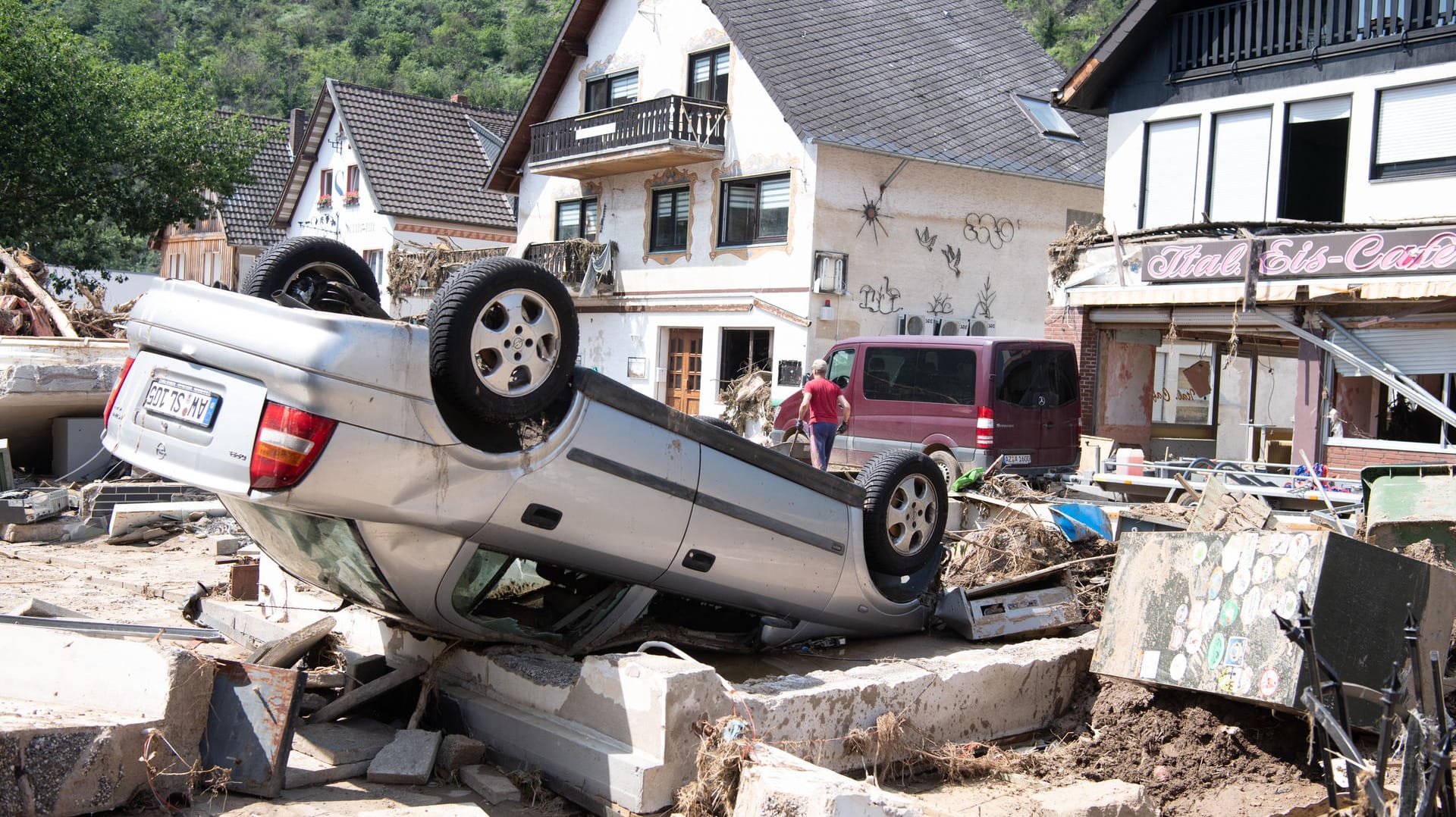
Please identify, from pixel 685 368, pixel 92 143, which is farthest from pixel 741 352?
pixel 92 143

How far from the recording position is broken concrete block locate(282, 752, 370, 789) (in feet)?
16.5

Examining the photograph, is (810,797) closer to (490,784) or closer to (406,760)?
(490,784)

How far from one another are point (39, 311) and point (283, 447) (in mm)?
14033

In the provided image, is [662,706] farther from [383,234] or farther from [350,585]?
[383,234]

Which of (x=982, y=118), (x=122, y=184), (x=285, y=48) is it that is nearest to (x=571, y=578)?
(x=982, y=118)

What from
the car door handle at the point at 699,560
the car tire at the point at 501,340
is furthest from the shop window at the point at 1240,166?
the car tire at the point at 501,340

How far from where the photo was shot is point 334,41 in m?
101

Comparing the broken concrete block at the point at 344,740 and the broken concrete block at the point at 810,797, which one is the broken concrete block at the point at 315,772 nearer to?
the broken concrete block at the point at 344,740

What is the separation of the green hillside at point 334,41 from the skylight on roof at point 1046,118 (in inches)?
2273

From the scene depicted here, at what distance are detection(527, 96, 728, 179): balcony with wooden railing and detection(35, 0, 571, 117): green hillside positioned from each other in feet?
182

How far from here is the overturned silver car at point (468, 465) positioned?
15.3 feet

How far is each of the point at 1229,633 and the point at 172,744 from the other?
486 centimetres

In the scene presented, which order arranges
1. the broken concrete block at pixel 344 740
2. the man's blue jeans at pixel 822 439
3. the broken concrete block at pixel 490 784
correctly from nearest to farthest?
the broken concrete block at pixel 490 784
the broken concrete block at pixel 344 740
the man's blue jeans at pixel 822 439

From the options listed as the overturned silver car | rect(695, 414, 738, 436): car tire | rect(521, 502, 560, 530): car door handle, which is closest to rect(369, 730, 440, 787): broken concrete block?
the overturned silver car
